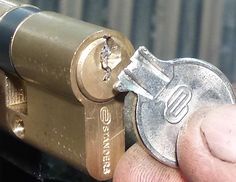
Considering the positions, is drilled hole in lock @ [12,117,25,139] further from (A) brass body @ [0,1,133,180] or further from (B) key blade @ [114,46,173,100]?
(B) key blade @ [114,46,173,100]

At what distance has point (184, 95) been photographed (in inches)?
19.1

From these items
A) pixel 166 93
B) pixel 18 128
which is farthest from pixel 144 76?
pixel 18 128

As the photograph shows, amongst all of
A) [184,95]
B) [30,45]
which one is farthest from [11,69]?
[184,95]

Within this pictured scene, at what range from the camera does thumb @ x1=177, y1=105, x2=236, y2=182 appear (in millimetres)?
436

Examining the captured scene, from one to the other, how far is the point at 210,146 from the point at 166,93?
0.06 meters

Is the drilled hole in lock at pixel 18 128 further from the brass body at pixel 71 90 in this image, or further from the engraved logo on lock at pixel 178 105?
the engraved logo on lock at pixel 178 105

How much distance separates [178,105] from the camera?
485 millimetres

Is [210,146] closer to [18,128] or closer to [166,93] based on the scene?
[166,93]

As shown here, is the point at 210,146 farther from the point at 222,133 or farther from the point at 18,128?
the point at 18,128

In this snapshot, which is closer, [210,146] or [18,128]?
[210,146]

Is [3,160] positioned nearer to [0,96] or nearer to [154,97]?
[0,96]

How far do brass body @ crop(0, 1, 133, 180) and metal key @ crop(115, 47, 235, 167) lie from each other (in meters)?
0.02

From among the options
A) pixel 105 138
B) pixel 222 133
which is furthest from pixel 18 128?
pixel 222 133

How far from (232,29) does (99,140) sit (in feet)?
4.10
